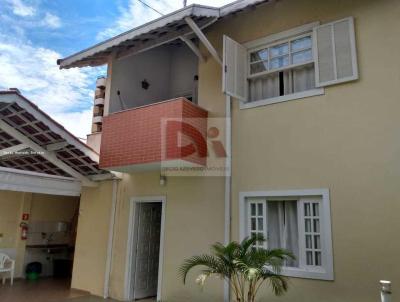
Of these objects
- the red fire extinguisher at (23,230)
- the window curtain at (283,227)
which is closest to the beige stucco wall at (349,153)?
the window curtain at (283,227)

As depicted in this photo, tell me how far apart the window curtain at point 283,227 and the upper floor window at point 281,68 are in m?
2.93

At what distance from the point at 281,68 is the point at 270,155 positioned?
233 cm

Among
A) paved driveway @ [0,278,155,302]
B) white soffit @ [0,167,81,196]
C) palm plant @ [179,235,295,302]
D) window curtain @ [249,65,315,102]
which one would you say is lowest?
paved driveway @ [0,278,155,302]

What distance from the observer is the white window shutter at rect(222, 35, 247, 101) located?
885 centimetres

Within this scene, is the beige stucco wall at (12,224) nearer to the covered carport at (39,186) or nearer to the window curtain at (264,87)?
the covered carport at (39,186)

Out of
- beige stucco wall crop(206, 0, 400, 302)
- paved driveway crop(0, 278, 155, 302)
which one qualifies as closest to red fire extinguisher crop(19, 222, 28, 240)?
paved driveway crop(0, 278, 155, 302)

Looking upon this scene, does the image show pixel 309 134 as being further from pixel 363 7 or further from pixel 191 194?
pixel 191 194

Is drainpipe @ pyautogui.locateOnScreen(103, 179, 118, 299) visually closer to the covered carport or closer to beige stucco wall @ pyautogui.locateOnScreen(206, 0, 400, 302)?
the covered carport

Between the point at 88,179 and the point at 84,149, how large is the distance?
6.25ft

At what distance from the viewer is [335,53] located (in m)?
7.95

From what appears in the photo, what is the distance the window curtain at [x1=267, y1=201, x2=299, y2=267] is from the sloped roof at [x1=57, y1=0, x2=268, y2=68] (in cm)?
516

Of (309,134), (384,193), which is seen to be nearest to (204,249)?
(309,134)

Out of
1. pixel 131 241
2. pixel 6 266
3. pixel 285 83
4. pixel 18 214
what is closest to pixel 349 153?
pixel 285 83

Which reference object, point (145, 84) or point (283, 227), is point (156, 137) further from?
point (145, 84)
